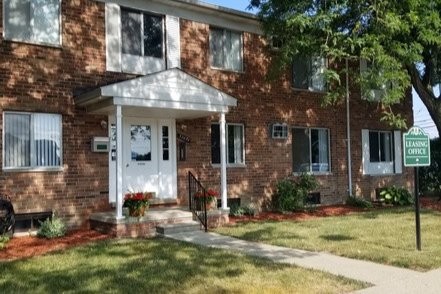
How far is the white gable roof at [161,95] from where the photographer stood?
11.8 meters

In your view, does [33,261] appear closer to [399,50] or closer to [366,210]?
[399,50]

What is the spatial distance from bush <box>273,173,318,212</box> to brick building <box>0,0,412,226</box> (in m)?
0.36

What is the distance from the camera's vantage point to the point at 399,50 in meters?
13.3

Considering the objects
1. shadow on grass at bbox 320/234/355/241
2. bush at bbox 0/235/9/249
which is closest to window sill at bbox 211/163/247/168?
shadow on grass at bbox 320/234/355/241

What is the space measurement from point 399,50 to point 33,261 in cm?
971

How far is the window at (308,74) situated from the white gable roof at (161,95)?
482 centimetres

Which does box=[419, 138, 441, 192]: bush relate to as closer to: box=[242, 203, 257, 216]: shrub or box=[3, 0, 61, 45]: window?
box=[242, 203, 257, 216]: shrub

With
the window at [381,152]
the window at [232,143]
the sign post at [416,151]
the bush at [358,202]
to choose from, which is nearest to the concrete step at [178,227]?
the window at [232,143]

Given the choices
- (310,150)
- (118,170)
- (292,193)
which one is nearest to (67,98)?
(118,170)

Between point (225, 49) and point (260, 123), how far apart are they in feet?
8.08

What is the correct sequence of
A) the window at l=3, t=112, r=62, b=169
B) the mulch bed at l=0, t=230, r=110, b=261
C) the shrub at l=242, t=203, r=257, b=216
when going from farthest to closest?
the shrub at l=242, t=203, r=257, b=216
the window at l=3, t=112, r=62, b=169
the mulch bed at l=0, t=230, r=110, b=261

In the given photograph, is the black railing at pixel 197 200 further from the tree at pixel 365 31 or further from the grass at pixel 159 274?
the tree at pixel 365 31

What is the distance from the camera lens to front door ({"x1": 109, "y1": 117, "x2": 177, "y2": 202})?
13555 millimetres

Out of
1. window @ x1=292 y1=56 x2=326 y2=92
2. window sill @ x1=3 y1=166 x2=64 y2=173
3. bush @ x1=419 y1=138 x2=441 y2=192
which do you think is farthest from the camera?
bush @ x1=419 y1=138 x2=441 y2=192
